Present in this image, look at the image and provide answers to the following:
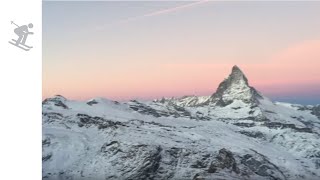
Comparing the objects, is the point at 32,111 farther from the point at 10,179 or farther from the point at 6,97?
the point at 10,179

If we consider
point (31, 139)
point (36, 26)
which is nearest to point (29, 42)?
point (36, 26)

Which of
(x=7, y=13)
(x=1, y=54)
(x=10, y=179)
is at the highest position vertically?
(x=7, y=13)

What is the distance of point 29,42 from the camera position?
34.9 meters

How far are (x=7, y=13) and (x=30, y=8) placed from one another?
1534 mm

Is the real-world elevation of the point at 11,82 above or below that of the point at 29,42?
below

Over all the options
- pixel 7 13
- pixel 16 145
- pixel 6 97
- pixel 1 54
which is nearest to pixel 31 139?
pixel 16 145

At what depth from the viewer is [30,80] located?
35.6 metres

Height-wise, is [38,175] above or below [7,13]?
below

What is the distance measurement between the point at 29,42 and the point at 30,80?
2435 millimetres

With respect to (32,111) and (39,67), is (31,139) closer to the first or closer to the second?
(32,111)

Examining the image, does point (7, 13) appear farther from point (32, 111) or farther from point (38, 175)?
point (38, 175)

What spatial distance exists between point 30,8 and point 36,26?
1233 mm

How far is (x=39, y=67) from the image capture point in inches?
1394

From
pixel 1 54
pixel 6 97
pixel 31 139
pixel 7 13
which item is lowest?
pixel 31 139
